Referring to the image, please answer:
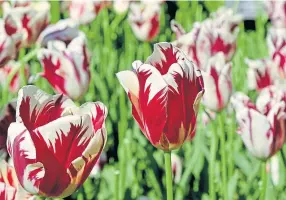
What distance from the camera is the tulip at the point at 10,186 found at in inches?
33.0

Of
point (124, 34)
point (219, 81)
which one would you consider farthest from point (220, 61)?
point (124, 34)

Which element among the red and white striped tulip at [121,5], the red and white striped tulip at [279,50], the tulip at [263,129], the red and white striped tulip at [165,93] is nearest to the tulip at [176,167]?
the red and white striped tulip at [279,50]

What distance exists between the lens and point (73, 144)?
0.81m

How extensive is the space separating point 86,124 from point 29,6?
1057mm

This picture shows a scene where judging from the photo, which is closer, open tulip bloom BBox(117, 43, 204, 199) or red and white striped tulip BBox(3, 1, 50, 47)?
open tulip bloom BBox(117, 43, 204, 199)

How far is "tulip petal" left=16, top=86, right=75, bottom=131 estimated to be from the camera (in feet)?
2.69

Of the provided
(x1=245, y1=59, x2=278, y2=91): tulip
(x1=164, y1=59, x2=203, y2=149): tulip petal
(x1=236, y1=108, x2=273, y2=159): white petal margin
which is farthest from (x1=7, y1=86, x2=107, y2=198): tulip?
Result: (x1=245, y1=59, x2=278, y2=91): tulip

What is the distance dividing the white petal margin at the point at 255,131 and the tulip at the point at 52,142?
439 millimetres

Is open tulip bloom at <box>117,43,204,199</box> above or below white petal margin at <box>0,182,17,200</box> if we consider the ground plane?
above

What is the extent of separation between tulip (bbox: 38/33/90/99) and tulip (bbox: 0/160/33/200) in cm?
64

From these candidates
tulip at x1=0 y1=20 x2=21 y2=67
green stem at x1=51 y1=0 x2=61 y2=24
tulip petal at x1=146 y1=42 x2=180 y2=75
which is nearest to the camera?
tulip petal at x1=146 y1=42 x2=180 y2=75

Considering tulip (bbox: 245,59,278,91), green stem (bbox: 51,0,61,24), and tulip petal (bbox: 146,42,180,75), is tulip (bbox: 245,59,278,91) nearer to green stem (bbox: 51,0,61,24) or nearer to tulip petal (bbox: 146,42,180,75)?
tulip petal (bbox: 146,42,180,75)

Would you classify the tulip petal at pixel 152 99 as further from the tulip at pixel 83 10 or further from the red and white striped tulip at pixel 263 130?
the tulip at pixel 83 10

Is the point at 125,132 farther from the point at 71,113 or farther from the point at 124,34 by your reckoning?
the point at 124,34
